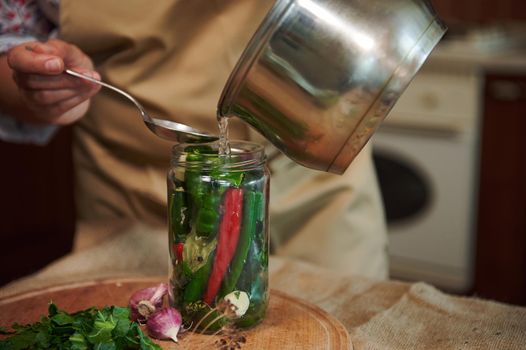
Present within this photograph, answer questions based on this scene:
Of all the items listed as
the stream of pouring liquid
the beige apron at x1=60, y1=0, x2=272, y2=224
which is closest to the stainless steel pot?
the stream of pouring liquid

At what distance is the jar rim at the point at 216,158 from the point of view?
78 centimetres

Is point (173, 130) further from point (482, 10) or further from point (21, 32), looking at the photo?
point (482, 10)

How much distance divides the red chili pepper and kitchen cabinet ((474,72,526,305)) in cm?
159

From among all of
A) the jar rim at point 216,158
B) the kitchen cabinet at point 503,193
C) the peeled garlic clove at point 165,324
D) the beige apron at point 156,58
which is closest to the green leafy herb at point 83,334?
the peeled garlic clove at point 165,324

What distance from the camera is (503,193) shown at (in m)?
2.28

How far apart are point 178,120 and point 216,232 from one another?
1.00ft

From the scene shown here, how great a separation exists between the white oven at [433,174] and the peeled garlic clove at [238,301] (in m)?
1.61

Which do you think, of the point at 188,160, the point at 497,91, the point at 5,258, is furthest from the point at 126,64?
the point at 5,258

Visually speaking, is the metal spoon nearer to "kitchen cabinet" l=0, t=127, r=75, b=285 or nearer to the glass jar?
the glass jar

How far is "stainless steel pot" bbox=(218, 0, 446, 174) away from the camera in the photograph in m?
0.66

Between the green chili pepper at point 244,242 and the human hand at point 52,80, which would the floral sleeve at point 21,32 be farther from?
the green chili pepper at point 244,242

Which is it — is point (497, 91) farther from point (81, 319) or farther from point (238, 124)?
point (81, 319)

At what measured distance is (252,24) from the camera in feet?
3.26

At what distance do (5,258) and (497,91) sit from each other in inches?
63.0
